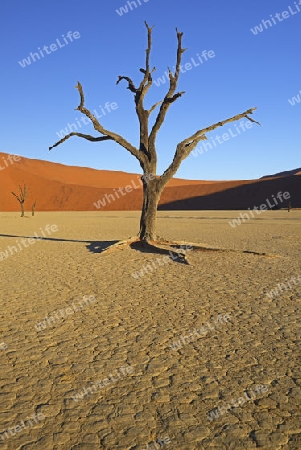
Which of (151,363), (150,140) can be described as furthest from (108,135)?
(151,363)

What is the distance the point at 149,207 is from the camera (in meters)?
13.1

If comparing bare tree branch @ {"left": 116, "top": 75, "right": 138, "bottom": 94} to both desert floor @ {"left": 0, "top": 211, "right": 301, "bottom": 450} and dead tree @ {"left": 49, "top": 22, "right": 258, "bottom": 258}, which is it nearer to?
dead tree @ {"left": 49, "top": 22, "right": 258, "bottom": 258}

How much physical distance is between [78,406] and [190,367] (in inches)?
54.6

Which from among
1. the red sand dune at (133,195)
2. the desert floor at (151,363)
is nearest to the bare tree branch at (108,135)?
the desert floor at (151,363)

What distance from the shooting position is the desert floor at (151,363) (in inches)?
126

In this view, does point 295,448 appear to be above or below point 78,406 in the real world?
below

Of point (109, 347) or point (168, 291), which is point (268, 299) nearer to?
point (168, 291)

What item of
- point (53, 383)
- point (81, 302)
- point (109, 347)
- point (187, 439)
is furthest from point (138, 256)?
point (187, 439)

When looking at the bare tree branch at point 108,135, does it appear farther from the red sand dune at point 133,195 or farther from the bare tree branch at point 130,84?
the red sand dune at point 133,195

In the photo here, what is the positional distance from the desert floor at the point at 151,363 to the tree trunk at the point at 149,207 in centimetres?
414

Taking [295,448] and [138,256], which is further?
[138,256]

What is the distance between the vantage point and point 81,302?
7074 millimetres

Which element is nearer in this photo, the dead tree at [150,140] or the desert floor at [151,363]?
the desert floor at [151,363]

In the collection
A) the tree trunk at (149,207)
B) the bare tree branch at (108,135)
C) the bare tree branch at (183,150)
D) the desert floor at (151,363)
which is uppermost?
the bare tree branch at (108,135)
